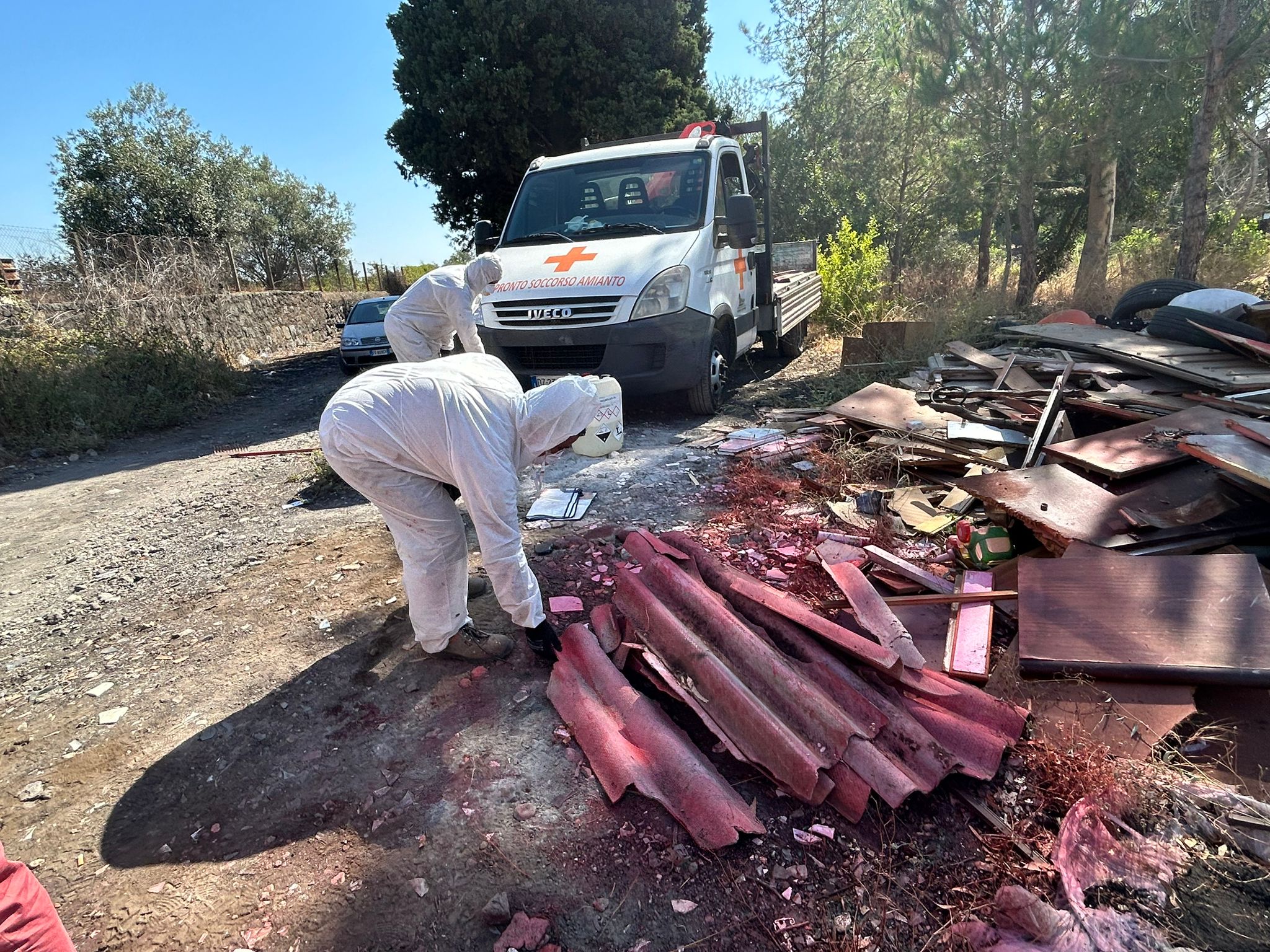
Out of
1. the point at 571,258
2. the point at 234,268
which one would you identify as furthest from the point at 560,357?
the point at 234,268

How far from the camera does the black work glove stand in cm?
290

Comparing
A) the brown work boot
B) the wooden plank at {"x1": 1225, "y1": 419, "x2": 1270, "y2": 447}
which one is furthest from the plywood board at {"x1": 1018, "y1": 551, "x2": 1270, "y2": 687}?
the brown work boot

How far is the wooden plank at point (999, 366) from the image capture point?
5695mm

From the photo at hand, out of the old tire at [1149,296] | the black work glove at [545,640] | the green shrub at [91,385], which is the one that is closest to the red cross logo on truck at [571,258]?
the black work glove at [545,640]

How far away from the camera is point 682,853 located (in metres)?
2.03

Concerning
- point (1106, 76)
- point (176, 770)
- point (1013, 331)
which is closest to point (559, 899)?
point (176, 770)

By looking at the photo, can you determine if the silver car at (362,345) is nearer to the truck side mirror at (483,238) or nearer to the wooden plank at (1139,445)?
the truck side mirror at (483,238)

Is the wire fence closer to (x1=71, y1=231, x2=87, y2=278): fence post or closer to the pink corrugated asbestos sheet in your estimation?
(x1=71, y1=231, x2=87, y2=278): fence post

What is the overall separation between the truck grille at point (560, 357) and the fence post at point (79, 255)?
31.9 feet

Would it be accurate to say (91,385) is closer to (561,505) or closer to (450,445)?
(561,505)

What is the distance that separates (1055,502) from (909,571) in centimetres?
90

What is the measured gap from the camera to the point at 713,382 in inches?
263

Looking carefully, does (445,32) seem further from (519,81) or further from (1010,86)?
(1010,86)

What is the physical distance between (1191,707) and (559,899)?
2258 millimetres
